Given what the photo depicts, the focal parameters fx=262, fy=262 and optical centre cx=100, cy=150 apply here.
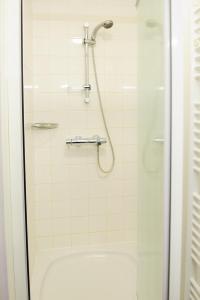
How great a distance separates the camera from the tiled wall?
2.10 meters

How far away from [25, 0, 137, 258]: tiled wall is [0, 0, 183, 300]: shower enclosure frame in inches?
40.0

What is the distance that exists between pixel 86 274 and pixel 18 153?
4.47ft

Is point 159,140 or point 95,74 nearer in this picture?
point 159,140

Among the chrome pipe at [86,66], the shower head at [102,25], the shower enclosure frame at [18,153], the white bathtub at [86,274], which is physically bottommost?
the white bathtub at [86,274]

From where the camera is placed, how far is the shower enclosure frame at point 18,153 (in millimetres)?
978

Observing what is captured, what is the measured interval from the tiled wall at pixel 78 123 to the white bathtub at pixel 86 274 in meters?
0.15

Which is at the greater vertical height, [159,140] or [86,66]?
[86,66]

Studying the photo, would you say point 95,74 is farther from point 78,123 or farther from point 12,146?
point 12,146

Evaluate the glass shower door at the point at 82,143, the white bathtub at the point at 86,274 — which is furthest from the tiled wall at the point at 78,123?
the white bathtub at the point at 86,274

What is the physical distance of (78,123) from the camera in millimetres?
2174

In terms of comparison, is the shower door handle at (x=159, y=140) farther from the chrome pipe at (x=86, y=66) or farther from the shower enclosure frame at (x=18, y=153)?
the chrome pipe at (x=86, y=66)

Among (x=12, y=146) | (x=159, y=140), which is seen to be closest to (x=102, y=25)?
(x=159, y=140)

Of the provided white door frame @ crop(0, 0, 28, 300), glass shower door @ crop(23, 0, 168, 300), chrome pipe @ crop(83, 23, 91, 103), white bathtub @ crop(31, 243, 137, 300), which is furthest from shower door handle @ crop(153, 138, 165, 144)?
white bathtub @ crop(31, 243, 137, 300)

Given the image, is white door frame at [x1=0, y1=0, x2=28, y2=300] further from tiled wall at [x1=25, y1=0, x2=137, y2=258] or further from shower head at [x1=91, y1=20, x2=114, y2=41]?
shower head at [x1=91, y1=20, x2=114, y2=41]
